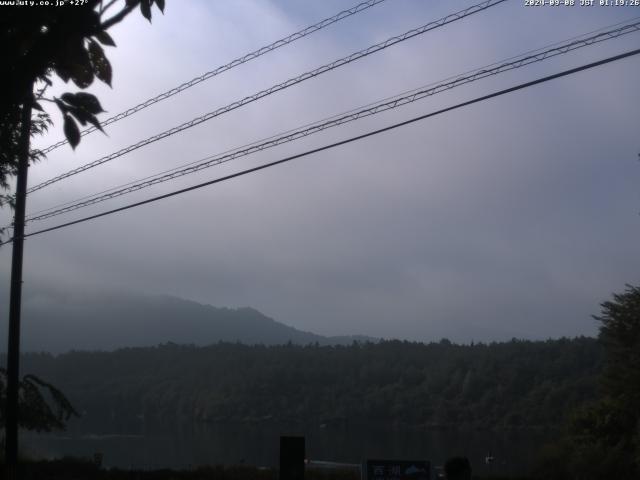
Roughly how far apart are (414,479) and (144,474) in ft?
36.7

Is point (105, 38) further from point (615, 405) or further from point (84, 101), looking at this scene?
point (615, 405)

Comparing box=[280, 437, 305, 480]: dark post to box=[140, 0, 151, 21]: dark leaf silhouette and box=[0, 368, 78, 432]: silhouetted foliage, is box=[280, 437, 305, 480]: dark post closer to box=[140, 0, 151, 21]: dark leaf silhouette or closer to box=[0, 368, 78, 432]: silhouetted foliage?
box=[140, 0, 151, 21]: dark leaf silhouette

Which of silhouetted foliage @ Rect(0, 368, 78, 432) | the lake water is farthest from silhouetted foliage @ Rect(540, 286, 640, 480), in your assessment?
silhouetted foliage @ Rect(0, 368, 78, 432)

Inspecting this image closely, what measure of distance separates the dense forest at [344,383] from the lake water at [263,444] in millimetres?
4357

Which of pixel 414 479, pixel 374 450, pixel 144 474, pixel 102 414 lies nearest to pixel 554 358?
pixel 374 450

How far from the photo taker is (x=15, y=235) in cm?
1666

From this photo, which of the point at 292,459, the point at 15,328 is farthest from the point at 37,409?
the point at 292,459

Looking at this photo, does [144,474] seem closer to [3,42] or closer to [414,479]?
[414,479]

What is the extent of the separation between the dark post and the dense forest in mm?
62648

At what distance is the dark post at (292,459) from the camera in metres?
12.2

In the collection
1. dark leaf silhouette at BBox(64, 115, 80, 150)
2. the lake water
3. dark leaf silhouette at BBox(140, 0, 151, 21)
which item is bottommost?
the lake water

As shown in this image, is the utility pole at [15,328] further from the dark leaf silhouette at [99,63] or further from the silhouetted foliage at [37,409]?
the dark leaf silhouette at [99,63]

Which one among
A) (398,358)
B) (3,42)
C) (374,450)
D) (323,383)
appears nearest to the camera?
(3,42)

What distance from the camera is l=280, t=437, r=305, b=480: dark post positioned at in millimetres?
12203
